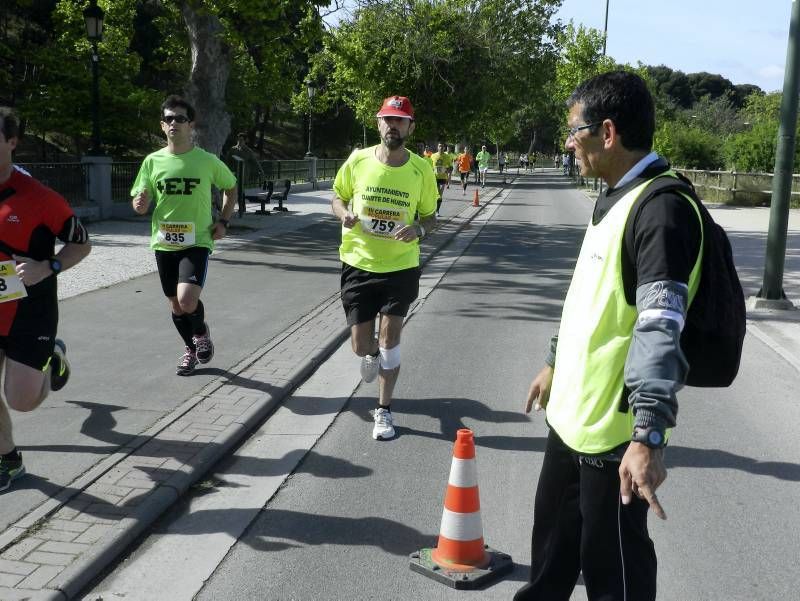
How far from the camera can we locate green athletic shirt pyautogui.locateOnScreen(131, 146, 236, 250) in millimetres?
6645

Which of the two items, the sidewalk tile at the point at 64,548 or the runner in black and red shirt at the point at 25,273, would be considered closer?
the sidewalk tile at the point at 64,548

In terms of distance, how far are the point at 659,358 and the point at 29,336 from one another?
3289 mm

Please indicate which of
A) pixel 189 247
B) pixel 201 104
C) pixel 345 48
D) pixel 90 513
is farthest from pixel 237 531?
pixel 345 48

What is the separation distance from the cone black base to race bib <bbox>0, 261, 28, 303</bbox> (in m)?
2.26

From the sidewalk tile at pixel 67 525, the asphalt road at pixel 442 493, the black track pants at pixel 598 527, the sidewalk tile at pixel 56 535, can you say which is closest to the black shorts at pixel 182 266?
the asphalt road at pixel 442 493

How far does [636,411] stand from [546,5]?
39.0 meters

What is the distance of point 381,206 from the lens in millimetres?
5605

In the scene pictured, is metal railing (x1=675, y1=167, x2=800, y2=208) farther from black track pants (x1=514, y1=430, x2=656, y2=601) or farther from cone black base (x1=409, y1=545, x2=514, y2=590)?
black track pants (x1=514, y1=430, x2=656, y2=601)

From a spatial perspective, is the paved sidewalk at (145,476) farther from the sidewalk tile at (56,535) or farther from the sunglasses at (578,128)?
the sunglasses at (578,128)

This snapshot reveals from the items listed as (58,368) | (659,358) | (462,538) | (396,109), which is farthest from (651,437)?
(58,368)

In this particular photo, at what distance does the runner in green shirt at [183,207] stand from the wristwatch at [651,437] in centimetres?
486

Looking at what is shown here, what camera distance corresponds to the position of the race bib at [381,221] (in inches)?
221

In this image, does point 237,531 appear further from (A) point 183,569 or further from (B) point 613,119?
(B) point 613,119

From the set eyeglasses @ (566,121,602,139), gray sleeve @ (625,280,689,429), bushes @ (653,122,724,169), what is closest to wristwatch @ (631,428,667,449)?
gray sleeve @ (625,280,689,429)
